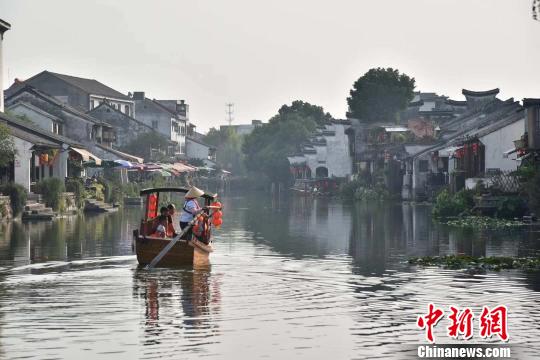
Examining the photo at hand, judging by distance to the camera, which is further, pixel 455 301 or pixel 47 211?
pixel 47 211

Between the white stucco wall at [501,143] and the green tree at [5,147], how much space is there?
85.4ft

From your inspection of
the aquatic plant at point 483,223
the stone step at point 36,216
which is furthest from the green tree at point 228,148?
the aquatic plant at point 483,223

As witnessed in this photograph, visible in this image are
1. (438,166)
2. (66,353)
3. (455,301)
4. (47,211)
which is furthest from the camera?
(438,166)

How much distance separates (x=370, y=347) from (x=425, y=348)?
2.82 ft

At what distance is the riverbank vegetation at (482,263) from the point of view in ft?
92.7

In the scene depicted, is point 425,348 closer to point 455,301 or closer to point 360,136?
point 455,301

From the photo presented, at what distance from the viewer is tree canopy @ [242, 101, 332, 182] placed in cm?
13275

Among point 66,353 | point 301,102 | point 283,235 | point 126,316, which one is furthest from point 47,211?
point 301,102

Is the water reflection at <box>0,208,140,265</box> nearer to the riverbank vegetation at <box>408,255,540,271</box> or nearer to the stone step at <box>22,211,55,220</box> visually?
the stone step at <box>22,211,55,220</box>

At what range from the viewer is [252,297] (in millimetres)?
22844

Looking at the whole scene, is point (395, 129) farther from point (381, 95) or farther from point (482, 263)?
point (482, 263)

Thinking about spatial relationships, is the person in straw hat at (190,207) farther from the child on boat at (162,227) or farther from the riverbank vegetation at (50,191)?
the riverbank vegetation at (50,191)

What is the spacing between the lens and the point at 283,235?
43375mm

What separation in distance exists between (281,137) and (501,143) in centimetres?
7971
